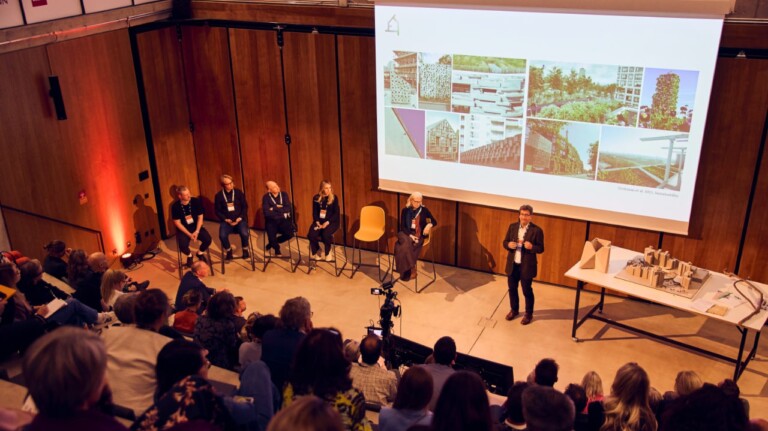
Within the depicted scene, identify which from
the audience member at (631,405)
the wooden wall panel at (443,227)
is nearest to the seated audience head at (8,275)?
the audience member at (631,405)

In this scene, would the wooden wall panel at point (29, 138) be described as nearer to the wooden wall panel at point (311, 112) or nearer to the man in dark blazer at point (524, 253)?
the wooden wall panel at point (311, 112)

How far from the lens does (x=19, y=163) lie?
7285 mm

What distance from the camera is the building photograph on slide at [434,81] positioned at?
7.62m

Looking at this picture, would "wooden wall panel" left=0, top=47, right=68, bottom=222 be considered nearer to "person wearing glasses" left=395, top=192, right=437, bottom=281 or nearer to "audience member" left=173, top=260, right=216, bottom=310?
"audience member" left=173, top=260, right=216, bottom=310

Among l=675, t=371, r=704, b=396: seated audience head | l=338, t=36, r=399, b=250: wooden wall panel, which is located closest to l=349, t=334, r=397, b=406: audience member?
l=675, t=371, r=704, b=396: seated audience head

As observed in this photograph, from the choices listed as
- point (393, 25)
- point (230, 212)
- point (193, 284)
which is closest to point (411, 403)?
point (193, 284)

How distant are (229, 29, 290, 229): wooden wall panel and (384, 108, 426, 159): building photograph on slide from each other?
155cm

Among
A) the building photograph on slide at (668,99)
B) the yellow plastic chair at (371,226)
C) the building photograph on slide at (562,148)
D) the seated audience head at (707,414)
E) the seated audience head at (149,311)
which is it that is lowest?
the yellow plastic chair at (371,226)

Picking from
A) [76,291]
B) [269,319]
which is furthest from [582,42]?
[76,291]

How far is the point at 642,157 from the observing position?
6.85 m

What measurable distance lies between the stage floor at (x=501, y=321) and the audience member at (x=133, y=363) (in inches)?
128

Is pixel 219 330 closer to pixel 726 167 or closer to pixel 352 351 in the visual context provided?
pixel 352 351

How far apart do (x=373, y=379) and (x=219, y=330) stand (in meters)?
1.25

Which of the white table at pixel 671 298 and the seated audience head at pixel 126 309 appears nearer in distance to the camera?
the seated audience head at pixel 126 309
